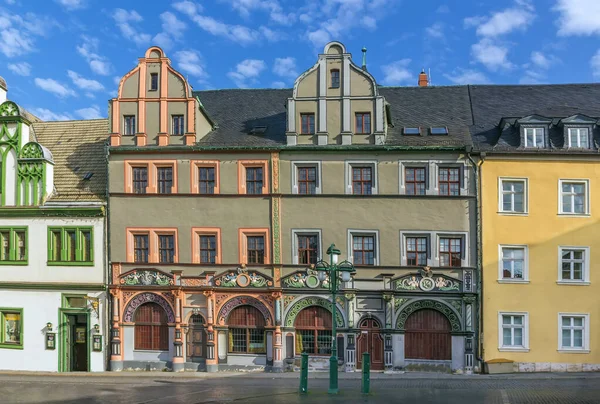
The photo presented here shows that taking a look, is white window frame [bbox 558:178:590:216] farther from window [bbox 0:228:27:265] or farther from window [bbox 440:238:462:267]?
window [bbox 0:228:27:265]

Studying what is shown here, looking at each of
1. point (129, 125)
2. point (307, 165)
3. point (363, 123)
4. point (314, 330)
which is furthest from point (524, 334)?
point (129, 125)

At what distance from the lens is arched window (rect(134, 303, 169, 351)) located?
28.8 meters

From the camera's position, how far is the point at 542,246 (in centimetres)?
2739

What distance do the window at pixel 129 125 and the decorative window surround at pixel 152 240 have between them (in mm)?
4514

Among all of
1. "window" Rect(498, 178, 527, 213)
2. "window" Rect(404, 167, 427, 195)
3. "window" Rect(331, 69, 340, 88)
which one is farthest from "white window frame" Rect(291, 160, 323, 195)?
"window" Rect(498, 178, 527, 213)

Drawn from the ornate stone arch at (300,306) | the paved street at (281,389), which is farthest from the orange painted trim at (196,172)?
the paved street at (281,389)

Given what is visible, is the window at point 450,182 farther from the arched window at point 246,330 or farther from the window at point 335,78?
the arched window at point 246,330

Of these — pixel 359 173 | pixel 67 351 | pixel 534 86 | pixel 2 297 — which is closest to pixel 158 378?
pixel 67 351

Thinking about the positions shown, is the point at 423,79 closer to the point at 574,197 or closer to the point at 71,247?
the point at 574,197

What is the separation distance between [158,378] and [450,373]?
40.8 ft

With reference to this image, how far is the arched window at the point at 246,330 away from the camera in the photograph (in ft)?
93.2

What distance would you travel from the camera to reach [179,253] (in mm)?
28844

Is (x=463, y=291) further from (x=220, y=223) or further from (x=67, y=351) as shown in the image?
(x=67, y=351)

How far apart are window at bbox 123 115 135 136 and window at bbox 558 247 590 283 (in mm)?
19997
